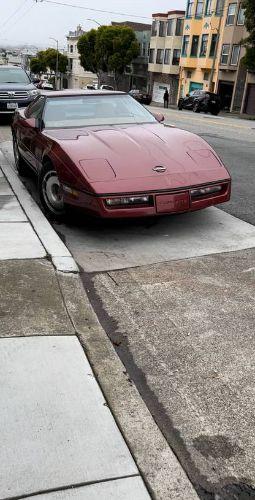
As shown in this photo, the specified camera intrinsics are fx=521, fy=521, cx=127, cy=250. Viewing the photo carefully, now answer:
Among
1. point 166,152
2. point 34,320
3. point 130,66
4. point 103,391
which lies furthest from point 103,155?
point 130,66

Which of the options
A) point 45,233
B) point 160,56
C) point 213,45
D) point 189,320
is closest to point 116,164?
point 45,233

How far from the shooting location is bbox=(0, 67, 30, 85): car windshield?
15.0 m

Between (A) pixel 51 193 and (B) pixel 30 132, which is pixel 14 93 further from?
(A) pixel 51 193

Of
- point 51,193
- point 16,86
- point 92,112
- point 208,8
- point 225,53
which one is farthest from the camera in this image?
point 208,8

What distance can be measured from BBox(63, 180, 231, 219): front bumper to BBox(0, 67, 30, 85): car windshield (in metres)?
11.1

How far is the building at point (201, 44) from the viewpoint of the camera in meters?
45.7

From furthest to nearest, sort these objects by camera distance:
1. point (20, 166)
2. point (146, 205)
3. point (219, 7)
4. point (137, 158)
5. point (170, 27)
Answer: point (170, 27) → point (219, 7) → point (20, 166) → point (137, 158) → point (146, 205)

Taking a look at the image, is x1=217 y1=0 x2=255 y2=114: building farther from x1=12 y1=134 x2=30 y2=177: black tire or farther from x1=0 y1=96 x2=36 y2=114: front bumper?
x1=12 y1=134 x2=30 y2=177: black tire

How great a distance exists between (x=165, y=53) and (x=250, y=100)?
18817mm

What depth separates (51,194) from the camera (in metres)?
5.56

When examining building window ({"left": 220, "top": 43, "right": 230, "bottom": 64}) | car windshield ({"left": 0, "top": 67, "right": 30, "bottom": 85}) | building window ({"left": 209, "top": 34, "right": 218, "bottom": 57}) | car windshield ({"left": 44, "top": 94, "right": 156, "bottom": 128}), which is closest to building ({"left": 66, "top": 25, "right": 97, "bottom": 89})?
building window ({"left": 209, "top": 34, "right": 218, "bottom": 57})

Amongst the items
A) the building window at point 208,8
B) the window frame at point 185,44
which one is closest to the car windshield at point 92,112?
the building window at point 208,8

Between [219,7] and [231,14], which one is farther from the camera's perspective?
[219,7]

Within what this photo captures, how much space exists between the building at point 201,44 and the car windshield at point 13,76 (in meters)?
32.5
